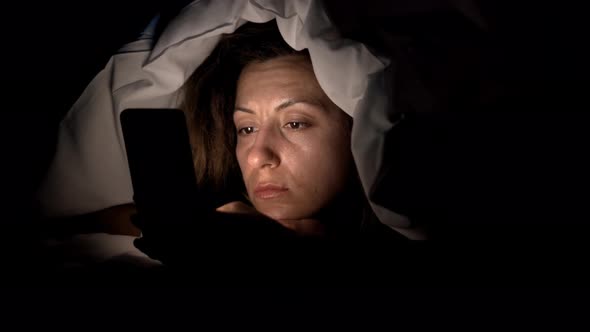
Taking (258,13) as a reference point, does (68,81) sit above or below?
below

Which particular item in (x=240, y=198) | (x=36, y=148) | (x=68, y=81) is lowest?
(x=240, y=198)

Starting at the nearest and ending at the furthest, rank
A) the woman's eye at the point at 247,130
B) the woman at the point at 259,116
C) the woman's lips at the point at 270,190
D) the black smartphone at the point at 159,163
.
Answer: the black smartphone at the point at 159,163, the woman at the point at 259,116, the woman's lips at the point at 270,190, the woman's eye at the point at 247,130

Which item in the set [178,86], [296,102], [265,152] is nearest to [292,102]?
[296,102]

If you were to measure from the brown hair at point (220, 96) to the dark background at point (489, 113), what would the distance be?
0.36 meters

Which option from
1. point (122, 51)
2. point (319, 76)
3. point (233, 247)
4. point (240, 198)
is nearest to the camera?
point (233, 247)

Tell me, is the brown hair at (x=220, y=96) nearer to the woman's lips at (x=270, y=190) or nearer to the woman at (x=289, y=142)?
the woman at (x=289, y=142)

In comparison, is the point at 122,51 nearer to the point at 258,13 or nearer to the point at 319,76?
the point at 258,13

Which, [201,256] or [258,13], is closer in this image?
[201,256]

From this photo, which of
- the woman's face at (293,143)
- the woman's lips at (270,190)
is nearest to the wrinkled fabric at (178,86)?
the woman's face at (293,143)

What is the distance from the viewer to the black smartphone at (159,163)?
769 millimetres

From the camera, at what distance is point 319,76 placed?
3.03ft

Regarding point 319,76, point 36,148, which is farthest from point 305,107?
point 36,148

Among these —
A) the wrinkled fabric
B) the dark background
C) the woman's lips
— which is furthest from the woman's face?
the dark background

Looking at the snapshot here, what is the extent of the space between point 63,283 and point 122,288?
17 cm
